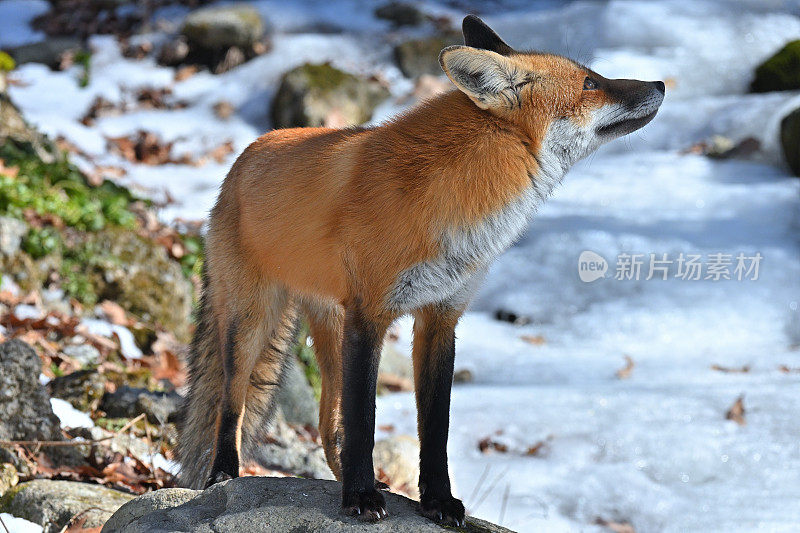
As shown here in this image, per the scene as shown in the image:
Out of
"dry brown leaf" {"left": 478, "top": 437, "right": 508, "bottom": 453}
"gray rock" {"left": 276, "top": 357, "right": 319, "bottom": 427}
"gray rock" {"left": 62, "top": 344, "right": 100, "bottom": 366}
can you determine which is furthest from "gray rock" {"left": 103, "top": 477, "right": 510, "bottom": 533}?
"dry brown leaf" {"left": 478, "top": 437, "right": 508, "bottom": 453}

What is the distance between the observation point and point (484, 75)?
3139mm

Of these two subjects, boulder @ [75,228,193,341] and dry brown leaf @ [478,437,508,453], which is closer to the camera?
dry brown leaf @ [478,437,508,453]

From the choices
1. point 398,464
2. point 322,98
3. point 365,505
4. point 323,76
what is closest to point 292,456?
point 398,464

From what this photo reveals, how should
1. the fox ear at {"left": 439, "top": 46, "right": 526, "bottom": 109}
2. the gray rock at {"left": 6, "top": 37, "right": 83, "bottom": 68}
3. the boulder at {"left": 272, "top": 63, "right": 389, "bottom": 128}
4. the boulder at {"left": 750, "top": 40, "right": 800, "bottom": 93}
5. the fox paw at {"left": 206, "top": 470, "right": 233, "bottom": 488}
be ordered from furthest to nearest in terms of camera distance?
the boulder at {"left": 750, "top": 40, "right": 800, "bottom": 93} < the gray rock at {"left": 6, "top": 37, "right": 83, "bottom": 68} < the boulder at {"left": 272, "top": 63, "right": 389, "bottom": 128} < the fox paw at {"left": 206, "top": 470, "right": 233, "bottom": 488} < the fox ear at {"left": 439, "top": 46, "right": 526, "bottom": 109}

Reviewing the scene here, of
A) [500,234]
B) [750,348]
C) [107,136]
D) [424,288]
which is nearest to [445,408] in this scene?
[424,288]

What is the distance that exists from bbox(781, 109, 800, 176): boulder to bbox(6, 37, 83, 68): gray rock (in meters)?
11.0

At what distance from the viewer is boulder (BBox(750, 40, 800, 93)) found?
13023mm

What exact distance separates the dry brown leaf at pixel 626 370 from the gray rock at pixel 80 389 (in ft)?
16.0

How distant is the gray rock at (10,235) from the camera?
21.0ft

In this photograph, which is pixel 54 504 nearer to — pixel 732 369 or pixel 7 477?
pixel 7 477

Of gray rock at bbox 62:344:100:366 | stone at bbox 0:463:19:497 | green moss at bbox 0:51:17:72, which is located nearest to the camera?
stone at bbox 0:463:19:497

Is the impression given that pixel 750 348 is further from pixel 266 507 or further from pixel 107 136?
pixel 107 136

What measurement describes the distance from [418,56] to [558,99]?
1083 cm

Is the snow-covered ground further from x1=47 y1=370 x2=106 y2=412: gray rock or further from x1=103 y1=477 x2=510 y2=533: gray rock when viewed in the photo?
x1=47 y1=370 x2=106 y2=412: gray rock
